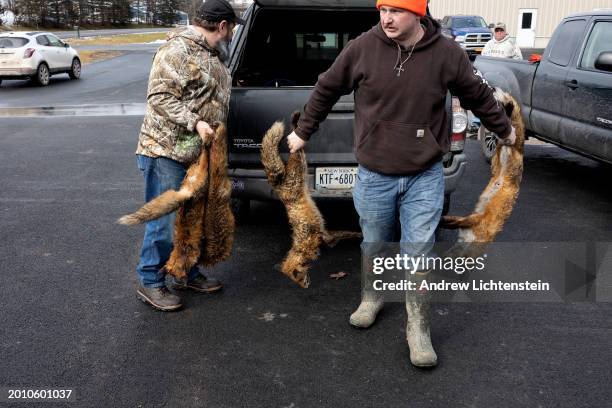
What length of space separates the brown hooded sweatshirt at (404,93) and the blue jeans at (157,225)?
1.13 m

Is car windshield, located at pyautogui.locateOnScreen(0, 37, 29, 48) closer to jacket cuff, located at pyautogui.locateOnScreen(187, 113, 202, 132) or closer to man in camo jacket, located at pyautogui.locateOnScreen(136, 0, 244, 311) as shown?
man in camo jacket, located at pyautogui.locateOnScreen(136, 0, 244, 311)

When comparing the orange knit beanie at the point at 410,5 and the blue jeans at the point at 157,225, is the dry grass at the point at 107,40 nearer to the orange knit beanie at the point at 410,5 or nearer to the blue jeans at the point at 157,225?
the blue jeans at the point at 157,225

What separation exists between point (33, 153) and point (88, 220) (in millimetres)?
3945

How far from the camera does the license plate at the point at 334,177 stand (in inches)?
191

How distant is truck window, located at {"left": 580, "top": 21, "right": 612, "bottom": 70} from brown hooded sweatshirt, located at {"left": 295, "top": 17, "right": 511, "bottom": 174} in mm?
4098

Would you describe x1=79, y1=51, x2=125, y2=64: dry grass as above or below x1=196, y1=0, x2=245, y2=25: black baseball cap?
below

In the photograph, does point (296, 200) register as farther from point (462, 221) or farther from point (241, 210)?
point (241, 210)

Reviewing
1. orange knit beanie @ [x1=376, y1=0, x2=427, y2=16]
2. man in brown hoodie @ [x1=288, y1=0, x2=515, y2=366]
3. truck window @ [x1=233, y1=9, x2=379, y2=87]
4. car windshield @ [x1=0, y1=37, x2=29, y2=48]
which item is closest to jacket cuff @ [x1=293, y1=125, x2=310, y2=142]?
man in brown hoodie @ [x1=288, y1=0, x2=515, y2=366]

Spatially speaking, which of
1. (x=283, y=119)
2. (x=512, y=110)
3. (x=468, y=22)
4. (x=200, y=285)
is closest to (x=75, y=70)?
(x=283, y=119)

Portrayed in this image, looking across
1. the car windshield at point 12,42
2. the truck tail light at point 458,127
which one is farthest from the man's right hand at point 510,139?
the car windshield at point 12,42

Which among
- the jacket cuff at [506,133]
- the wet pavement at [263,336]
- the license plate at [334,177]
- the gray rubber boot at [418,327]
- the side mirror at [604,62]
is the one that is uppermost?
the side mirror at [604,62]

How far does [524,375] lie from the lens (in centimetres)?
337

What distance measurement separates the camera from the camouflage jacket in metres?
3.71

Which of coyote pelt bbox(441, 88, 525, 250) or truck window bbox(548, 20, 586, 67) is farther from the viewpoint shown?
truck window bbox(548, 20, 586, 67)
